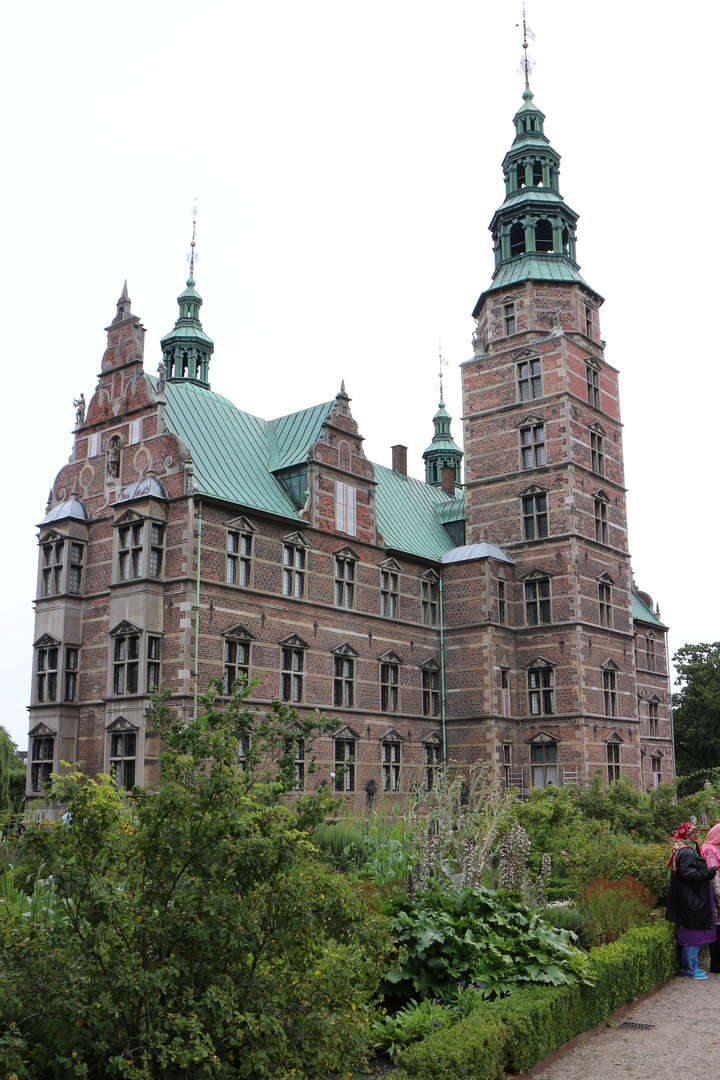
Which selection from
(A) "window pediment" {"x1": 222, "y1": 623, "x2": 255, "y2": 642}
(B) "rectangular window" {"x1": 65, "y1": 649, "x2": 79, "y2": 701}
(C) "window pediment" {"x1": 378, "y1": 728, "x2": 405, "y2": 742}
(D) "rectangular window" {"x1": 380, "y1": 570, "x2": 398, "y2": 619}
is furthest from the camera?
(D) "rectangular window" {"x1": 380, "y1": 570, "x2": 398, "y2": 619}

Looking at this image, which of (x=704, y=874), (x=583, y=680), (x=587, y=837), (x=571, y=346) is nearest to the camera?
(x=704, y=874)

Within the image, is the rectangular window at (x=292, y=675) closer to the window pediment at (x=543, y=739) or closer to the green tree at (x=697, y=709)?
the window pediment at (x=543, y=739)

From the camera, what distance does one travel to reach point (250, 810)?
19.6ft

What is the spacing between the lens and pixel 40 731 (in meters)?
25.2

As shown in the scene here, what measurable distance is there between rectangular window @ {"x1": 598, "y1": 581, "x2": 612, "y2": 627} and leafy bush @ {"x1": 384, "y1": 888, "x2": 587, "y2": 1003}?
2475cm

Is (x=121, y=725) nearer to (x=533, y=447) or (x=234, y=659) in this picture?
(x=234, y=659)

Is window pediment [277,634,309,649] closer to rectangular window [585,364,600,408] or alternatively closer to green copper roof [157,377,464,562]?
green copper roof [157,377,464,562]

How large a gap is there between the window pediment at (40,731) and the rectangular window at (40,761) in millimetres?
140

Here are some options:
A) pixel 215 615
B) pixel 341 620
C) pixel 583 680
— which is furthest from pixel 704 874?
pixel 583 680

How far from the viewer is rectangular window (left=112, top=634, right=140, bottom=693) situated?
23.7 m

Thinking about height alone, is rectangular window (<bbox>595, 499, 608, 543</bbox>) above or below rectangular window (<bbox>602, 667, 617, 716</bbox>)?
above

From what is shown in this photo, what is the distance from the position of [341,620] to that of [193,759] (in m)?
21.8

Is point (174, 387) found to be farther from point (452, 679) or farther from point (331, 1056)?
point (331, 1056)

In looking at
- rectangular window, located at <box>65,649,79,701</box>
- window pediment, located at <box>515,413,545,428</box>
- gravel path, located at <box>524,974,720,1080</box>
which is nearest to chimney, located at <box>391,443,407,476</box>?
window pediment, located at <box>515,413,545,428</box>
